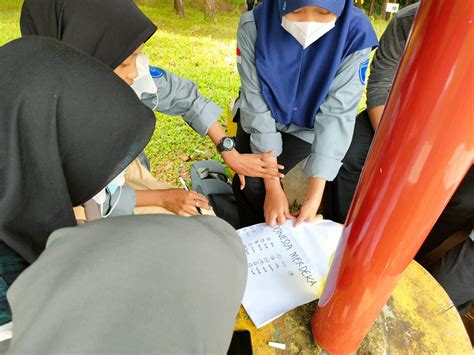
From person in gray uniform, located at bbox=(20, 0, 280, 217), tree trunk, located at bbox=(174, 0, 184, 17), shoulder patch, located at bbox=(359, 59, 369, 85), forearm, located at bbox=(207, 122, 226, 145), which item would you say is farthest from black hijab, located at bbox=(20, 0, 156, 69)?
tree trunk, located at bbox=(174, 0, 184, 17)

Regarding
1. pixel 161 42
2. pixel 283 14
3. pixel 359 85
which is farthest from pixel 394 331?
pixel 161 42

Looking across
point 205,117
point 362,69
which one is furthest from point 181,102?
point 362,69

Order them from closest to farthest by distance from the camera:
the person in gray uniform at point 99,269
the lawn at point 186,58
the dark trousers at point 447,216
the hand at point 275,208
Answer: the person in gray uniform at point 99,269
the hand at point 275,208
the dark trousers at point 447,216
the lawn at point 186,58

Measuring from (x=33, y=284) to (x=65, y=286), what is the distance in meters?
0.05

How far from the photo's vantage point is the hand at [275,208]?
1.22 metres

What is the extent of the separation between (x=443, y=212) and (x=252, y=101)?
0.97 meters

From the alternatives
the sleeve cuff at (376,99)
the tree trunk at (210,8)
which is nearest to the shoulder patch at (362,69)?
the sleeve cuff at (376,99)

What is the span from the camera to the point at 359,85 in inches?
57.9

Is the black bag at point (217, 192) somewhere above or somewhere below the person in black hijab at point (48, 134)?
below

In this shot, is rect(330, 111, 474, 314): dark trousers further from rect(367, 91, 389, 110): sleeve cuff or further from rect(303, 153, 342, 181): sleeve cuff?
rect(303, 153, 342, 181): sleeve cuff

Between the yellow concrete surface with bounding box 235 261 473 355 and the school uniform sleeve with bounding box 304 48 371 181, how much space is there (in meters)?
0.59

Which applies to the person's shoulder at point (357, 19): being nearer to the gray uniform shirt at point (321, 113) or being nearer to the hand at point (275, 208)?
the gray uniform shirt at point (321, 113)

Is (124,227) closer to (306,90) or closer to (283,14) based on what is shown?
(283,14)

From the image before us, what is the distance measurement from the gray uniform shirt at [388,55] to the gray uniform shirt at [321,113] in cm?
30
